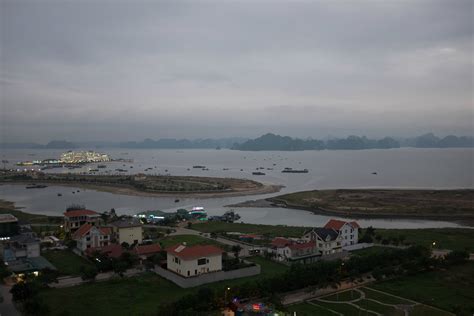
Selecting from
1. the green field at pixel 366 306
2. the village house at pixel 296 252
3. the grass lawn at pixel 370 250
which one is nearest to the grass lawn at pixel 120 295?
the village house at pixel 296 252

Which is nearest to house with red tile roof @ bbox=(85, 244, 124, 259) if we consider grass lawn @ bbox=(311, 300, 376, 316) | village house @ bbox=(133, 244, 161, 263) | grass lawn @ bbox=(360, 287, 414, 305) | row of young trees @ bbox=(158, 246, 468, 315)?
village house @ bbox=(133, 244, 161, 263)

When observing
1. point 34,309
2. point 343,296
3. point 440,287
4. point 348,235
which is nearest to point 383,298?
point 343,296

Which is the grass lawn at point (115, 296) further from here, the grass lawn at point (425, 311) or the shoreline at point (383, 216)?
the shoreline at point (383, 216)

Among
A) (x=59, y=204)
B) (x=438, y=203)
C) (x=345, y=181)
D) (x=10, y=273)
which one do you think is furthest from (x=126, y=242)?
(x=345, y=181)

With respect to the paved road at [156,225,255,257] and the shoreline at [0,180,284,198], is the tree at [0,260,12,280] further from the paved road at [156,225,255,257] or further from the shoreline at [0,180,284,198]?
the shoreline at [0,180,284,198]

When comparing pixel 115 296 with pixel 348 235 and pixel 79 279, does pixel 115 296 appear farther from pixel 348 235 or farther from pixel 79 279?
pixel 348 235

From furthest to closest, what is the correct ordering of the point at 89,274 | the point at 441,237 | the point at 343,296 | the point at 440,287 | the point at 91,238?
the point at 441,237 → the point at 91,238 → the point at 89,274 → the point at 440,287 → the point at 343,296
